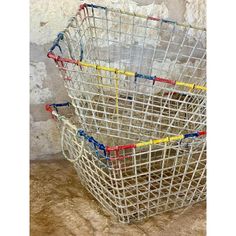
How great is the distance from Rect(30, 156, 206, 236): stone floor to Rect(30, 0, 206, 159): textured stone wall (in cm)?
21

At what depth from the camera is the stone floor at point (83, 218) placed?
3.34ft

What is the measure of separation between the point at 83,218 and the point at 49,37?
640mm

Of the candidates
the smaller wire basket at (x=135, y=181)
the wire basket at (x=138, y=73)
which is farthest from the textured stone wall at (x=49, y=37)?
the smaller wire basket at (x=135, y=181)

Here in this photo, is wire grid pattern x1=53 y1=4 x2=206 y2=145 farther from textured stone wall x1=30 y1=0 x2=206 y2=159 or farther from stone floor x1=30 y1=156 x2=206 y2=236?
stone floor x1=30 y1=156 x2=206 y2=236

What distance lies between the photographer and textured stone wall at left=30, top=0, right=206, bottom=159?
4.12 feet

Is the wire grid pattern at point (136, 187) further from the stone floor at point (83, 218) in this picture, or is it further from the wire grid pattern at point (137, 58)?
the wire grid pattern at point (137, 58)

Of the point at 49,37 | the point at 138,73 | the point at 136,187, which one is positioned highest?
the point at 49,37

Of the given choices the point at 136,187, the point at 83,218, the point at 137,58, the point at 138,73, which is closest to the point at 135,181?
the point at 136,187

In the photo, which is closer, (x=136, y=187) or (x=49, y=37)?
(x=136, y=187)

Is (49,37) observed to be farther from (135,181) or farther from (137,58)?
(135,181)

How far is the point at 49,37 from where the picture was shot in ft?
4.17

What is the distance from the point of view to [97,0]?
1.29 m
